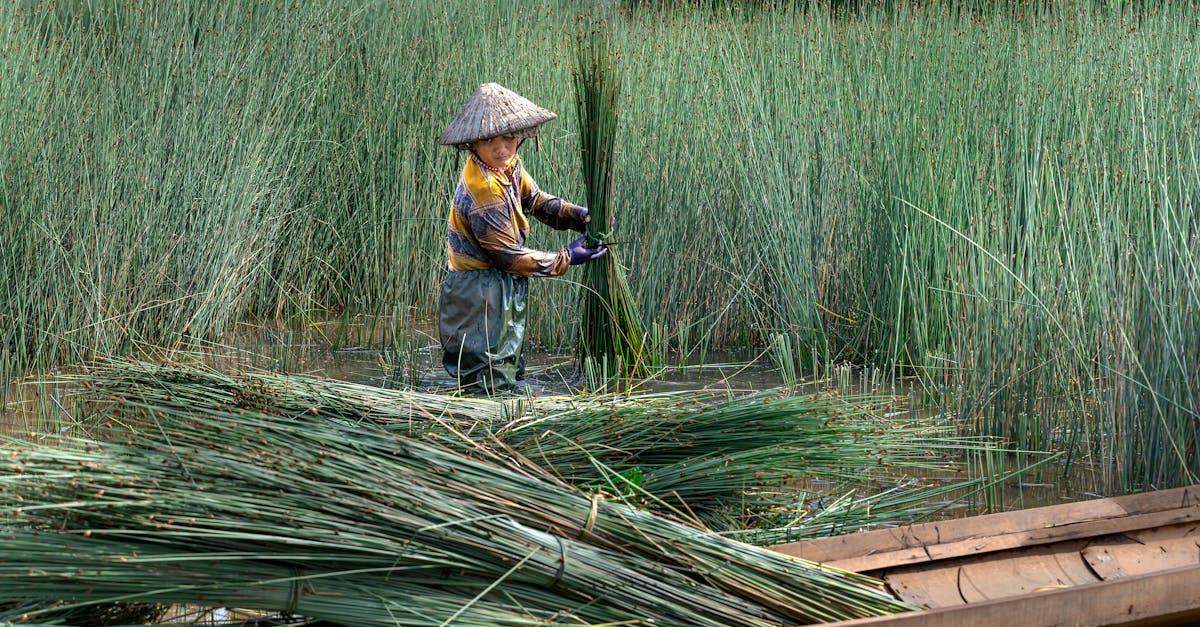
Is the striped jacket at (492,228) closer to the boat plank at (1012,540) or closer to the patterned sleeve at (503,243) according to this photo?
the patterned sleeve at (503,243)

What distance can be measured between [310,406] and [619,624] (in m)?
1.22

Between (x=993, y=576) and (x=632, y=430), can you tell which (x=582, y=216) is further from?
(x=993, y=576)

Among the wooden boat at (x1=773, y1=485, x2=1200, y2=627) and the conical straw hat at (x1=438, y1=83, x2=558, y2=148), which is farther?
the conical straw hat at (x1=438, y1=83, x2=558, y2=148)

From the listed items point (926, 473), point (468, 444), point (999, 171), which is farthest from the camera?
point (999, 171)

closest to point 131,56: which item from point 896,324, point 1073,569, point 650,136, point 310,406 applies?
point 650,136

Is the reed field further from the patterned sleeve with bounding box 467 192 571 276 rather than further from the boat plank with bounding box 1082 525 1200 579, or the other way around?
the patterned sleeve with bounding box 467 192 571 276

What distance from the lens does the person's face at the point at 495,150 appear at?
4523 millimetres

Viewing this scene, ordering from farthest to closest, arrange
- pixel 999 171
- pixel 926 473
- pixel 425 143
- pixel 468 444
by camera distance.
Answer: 1. pixel 425 143
2. pixel 999 171
3. pixel 926 473
4. pixel 468 444

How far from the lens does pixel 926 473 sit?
4.38m

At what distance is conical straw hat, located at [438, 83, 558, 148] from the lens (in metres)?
4.46

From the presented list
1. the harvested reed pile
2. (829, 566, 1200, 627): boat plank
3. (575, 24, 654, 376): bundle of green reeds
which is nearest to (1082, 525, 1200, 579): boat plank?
(829, 566, 1200, 627): boat plank

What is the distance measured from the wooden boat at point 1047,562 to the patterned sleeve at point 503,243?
1796mm

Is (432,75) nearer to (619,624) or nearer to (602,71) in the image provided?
(602,71)

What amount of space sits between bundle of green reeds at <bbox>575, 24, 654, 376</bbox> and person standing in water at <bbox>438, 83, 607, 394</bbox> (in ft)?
1.05
